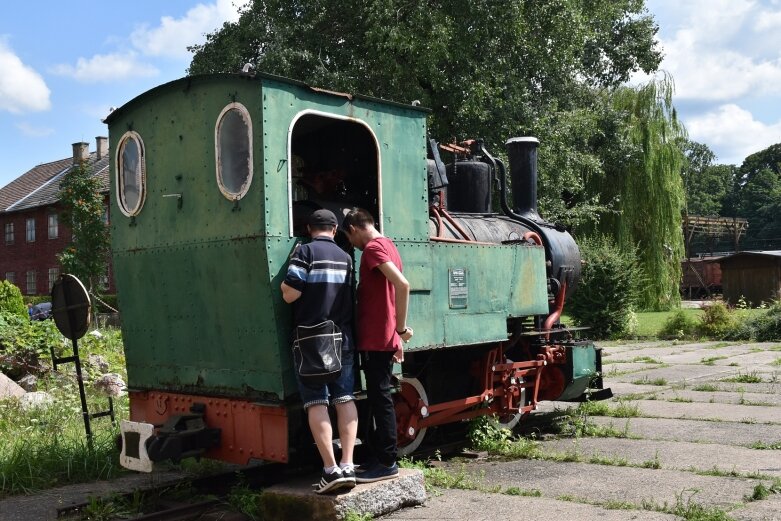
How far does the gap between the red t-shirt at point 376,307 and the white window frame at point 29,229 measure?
42.9 metres

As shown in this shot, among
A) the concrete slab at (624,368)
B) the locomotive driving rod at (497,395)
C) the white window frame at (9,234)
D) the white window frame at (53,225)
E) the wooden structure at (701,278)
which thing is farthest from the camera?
the white window frame at (9,234)

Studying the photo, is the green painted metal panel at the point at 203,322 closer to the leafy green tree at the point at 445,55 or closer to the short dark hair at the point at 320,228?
the short dark hair at the point at 320,228

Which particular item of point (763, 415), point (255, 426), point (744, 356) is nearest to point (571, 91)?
point (744, 356)

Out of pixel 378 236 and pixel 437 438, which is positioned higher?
pixel 378 236

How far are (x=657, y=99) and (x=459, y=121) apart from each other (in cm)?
1262

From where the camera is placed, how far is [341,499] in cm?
487

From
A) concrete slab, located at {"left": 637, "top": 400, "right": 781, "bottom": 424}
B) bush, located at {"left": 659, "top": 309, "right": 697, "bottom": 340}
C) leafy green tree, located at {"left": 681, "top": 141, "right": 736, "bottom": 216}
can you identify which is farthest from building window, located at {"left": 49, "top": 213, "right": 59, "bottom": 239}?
leafy green tree, located at {"left": 681, "top": 141, "right": 736, "bottom": 216}

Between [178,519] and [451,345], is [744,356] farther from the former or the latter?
[178,519]

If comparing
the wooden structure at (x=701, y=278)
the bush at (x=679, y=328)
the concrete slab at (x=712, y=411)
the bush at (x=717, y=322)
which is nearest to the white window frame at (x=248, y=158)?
the concrete slab at (x=712, y=411)

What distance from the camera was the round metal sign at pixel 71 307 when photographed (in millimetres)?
6992

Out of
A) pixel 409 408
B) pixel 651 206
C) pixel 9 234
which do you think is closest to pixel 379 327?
pixel 409 408

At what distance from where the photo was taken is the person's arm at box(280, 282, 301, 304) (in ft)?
16.3

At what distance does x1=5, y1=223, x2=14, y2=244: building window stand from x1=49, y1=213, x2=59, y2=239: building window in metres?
4.19

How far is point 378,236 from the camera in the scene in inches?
209
